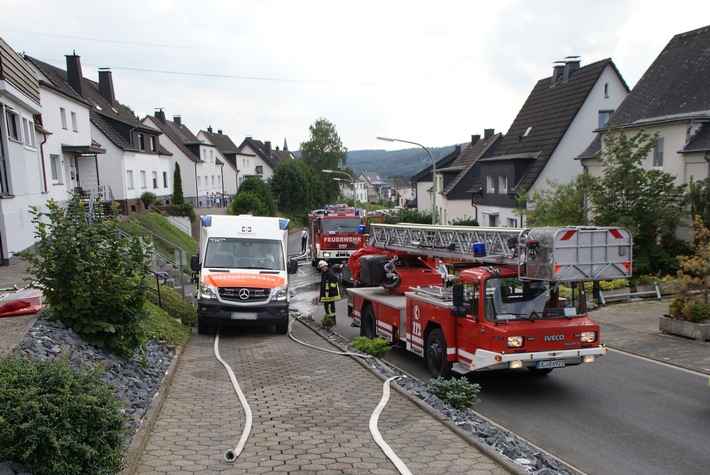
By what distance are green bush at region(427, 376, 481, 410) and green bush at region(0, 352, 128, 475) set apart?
4.59m

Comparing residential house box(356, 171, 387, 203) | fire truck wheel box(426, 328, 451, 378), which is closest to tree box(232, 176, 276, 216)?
fire truck wheel box(426, 328, 451, 378)

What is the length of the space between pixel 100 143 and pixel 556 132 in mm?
26662

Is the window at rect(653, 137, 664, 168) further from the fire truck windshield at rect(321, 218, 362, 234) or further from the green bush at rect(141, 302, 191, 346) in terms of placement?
the green bush at rect(141, 302, 191, 346)

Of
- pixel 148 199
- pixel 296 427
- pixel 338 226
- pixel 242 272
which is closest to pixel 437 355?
pixel 296 427

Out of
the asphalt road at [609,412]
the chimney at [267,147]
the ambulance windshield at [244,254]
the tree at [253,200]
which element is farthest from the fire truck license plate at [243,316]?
the chimney at [267,147]

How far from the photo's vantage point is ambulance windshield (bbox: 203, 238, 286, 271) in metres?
14.5

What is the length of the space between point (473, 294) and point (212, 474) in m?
5.48

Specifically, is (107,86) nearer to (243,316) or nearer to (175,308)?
(175,308)

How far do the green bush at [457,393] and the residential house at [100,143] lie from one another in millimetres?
23491

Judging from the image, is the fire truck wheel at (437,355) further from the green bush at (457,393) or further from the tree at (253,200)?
the tree at (253,200)

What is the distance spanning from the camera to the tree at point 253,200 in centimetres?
5359

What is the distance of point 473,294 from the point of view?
9.80 meters

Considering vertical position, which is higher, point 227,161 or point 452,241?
point 227,161

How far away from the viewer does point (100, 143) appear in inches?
1447
